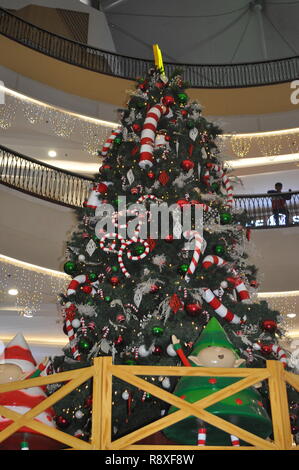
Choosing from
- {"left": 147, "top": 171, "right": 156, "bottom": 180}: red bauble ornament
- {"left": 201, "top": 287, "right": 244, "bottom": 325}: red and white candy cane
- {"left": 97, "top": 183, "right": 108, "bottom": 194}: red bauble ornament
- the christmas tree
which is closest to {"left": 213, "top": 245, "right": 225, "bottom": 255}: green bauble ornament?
the christmas tree

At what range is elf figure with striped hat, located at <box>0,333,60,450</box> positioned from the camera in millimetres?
3799

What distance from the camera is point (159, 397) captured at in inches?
128

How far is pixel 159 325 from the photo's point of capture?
4.37 metres

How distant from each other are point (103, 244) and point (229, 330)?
146 cm

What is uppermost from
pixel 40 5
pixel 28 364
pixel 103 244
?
pixel 40 5

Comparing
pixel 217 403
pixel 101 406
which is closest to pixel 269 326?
pixel 217 403

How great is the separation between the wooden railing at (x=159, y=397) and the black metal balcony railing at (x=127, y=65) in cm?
1394

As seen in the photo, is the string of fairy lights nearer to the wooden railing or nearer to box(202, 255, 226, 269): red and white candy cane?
box(202, 255, 226, 269): red and white candy cane

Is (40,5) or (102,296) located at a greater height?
(40,5)

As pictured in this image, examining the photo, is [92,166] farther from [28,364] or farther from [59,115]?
[28,364]

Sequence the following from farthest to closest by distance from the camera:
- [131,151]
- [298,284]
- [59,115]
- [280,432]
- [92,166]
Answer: [92,166], [59,115], [298,284], [131,151], [280,432]

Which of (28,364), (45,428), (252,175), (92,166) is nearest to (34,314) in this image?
(92,166)

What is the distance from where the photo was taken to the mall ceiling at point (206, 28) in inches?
757

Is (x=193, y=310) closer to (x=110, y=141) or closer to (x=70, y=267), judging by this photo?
(x=70, y=267)
